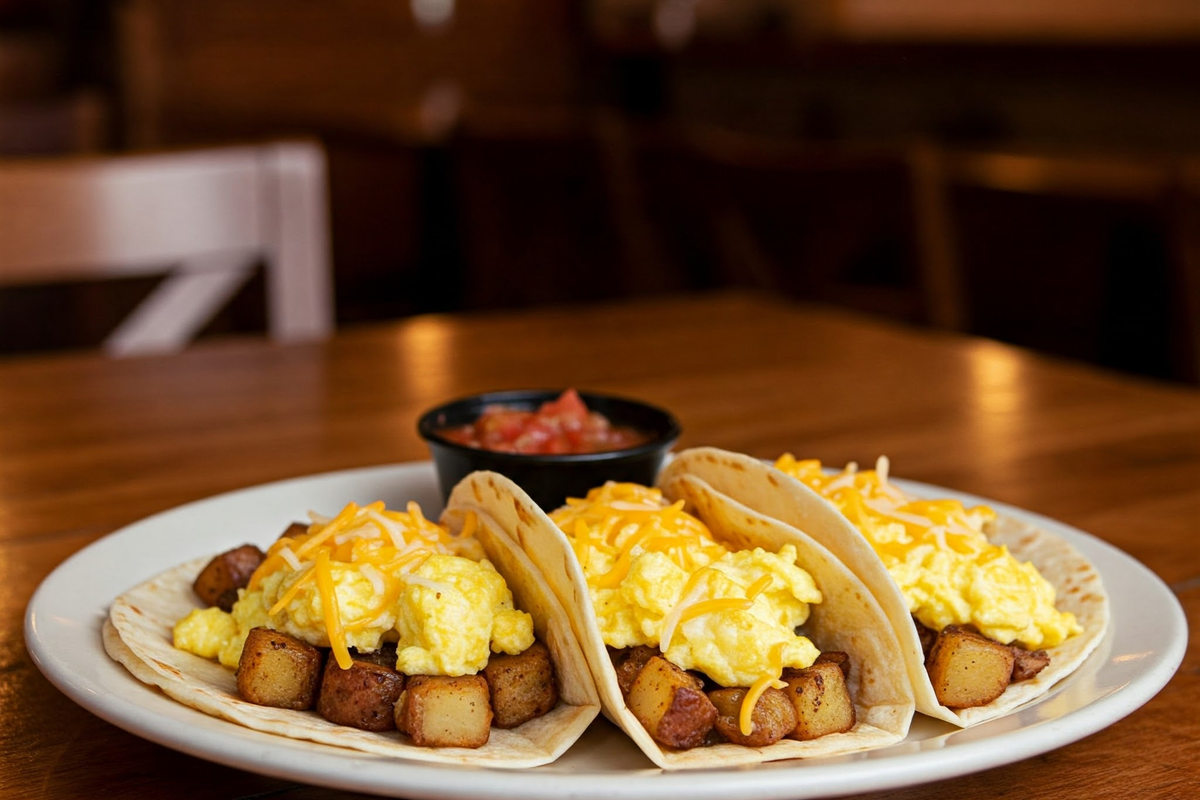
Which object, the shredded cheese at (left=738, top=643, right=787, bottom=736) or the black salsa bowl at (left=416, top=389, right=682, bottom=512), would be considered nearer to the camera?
the shredded cheese at (left=738, top=643, right=787, bottom=736)

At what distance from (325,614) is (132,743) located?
0.19 meters

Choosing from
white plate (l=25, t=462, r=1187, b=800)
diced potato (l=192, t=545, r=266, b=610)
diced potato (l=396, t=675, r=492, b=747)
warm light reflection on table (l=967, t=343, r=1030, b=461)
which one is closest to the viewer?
white plate (l=25, t=462, r=1187, b=800)

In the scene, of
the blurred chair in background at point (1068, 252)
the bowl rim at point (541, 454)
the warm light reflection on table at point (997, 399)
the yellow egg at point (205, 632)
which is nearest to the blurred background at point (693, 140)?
the blurred chair in background at point (1068, 252)

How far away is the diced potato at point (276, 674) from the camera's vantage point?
1.05 m

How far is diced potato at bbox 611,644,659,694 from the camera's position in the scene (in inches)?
41.6

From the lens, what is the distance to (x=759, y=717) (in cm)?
100

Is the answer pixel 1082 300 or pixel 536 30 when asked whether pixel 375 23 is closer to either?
pixel 536 30

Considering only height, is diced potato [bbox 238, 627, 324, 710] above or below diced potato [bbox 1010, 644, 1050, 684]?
above

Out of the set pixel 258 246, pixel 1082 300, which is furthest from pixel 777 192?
pixel 258 246

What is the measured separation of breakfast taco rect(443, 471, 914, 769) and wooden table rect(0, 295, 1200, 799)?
0.10m

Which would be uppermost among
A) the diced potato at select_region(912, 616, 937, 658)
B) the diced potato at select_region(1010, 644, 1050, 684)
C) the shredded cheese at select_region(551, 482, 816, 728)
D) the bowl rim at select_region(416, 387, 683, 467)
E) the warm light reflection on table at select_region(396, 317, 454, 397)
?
the shredded cheese at select_region(551, 482, 816, 728)

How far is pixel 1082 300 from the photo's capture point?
373 centimetres

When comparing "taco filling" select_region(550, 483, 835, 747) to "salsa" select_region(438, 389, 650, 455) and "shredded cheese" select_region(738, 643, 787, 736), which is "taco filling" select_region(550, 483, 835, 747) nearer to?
"shredded cheese" select_region(738, 643, 787, 736)

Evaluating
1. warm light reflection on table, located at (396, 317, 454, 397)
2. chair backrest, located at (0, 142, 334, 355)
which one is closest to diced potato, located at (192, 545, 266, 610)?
warm light reflection on table, located at (396, 317, 454, 397)
